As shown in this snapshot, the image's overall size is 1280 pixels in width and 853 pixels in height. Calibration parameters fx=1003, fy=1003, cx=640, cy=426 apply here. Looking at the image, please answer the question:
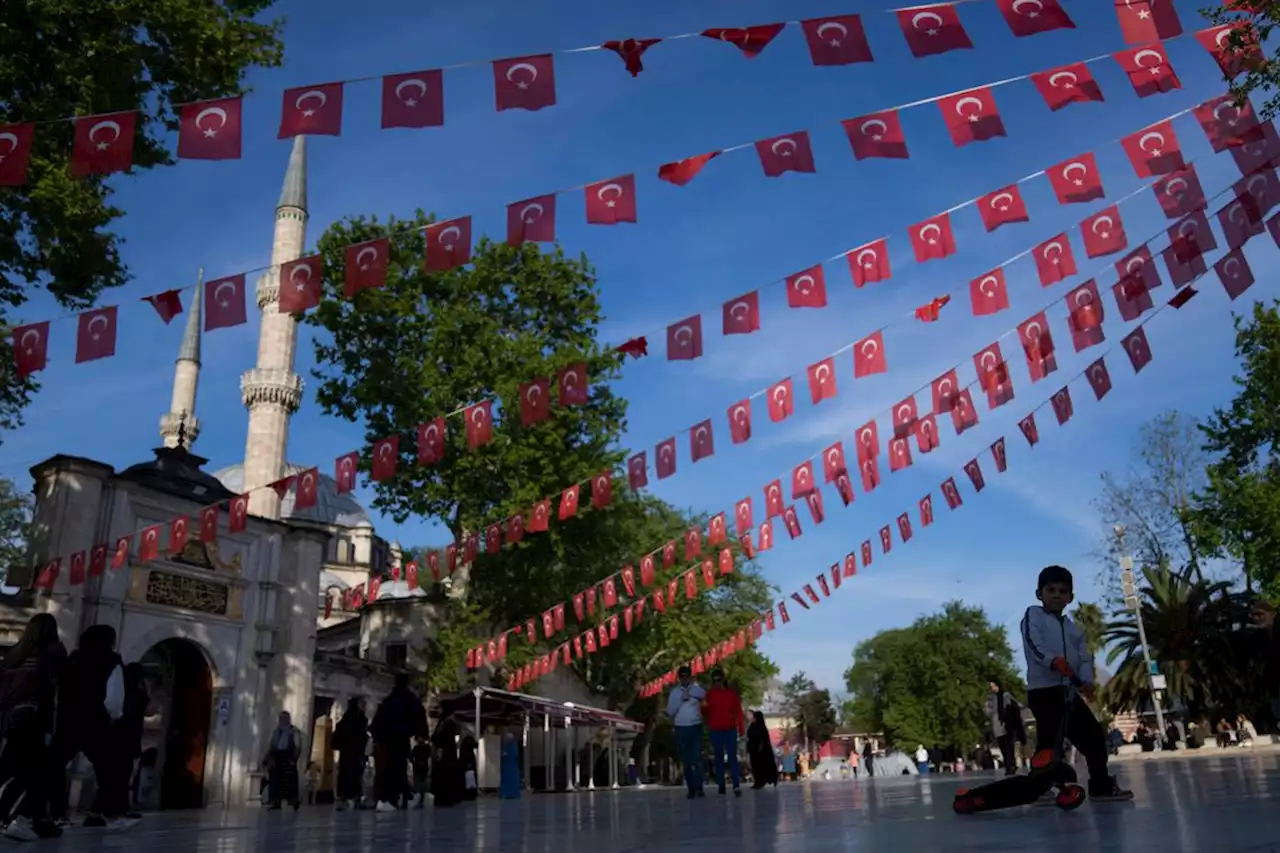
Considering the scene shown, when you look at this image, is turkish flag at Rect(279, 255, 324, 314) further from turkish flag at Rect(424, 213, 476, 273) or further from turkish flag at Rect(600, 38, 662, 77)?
turkish flag at Rect(600, 38, 662, 77)

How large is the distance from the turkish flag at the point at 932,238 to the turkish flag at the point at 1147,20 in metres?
2.80

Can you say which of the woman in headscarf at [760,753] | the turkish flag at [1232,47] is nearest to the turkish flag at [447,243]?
the turkish flag at [1232,47]

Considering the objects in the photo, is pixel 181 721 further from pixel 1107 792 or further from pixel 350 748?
pixel 1107 792

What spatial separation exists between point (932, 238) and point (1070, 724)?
5.45 m

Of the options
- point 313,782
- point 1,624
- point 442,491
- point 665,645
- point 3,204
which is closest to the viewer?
point 3,204

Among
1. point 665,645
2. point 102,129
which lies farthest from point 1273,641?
point 665,645

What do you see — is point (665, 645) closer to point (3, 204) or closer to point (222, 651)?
point (222, 651)

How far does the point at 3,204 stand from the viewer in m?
11.9

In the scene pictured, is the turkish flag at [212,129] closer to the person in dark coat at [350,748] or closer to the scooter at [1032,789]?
the scooter at [1032,789]

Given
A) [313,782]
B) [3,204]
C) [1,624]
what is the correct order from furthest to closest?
[313,782], [1,624], [3,204]

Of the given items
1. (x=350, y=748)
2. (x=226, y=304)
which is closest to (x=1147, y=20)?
(x=226, y=304)

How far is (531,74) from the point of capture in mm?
7277

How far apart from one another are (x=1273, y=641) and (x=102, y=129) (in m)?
10.8

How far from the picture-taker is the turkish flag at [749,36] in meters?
7.29
